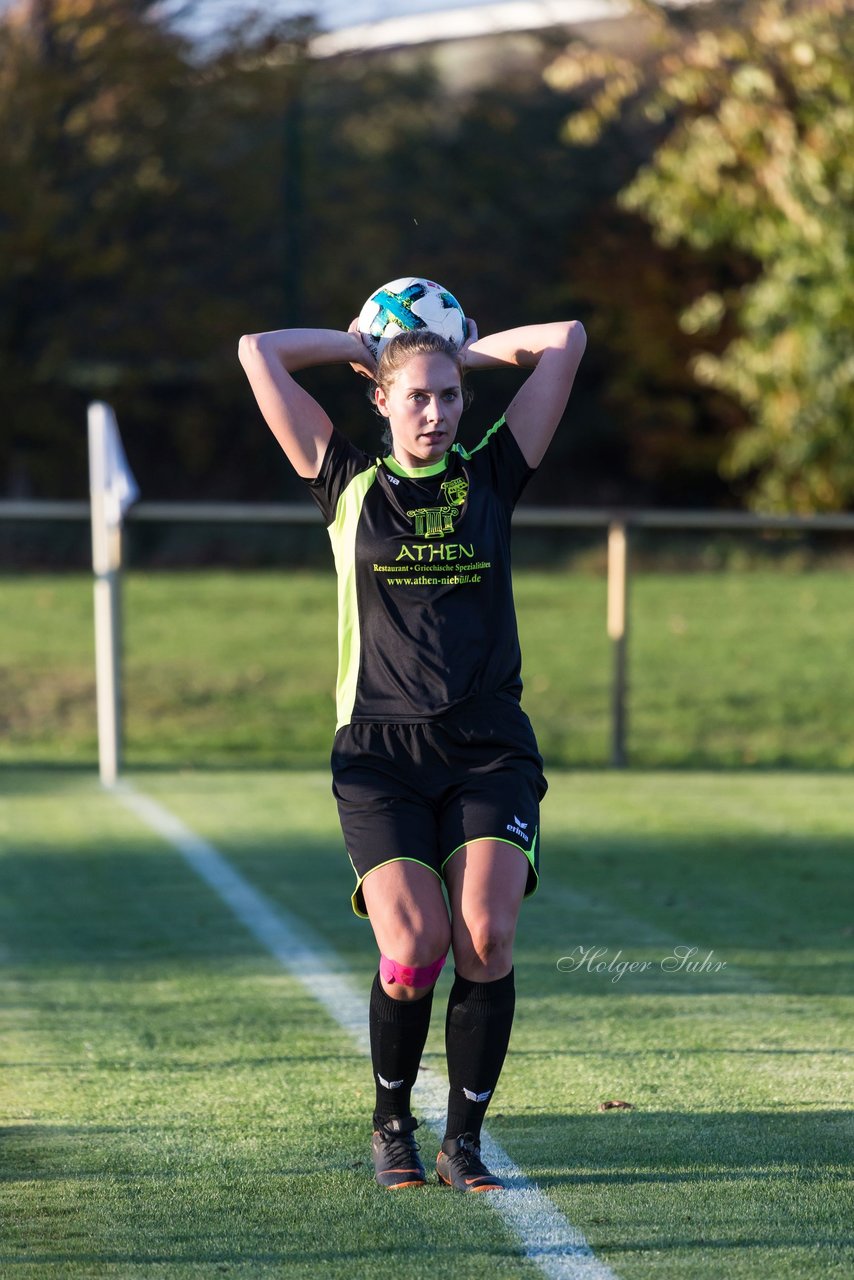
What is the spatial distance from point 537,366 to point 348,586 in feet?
2.75

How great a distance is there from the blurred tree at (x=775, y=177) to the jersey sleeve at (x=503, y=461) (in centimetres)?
1021

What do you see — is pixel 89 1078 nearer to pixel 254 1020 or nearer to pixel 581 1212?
pixel 254 1020

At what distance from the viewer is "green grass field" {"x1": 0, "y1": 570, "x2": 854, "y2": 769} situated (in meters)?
14.0

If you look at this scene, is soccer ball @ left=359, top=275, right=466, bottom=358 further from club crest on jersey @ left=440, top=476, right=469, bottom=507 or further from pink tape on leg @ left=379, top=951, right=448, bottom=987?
pink tape on leg @ left=379, top=951, right=448, bottom=987

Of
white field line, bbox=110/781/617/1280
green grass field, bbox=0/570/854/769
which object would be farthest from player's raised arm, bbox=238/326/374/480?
green grass field, bbox=0/570/854/769

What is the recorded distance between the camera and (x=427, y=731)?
13.3ft

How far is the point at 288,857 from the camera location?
8.82 meters

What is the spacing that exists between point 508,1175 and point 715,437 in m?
22.3

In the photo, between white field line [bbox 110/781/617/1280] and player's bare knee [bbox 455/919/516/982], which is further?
player's bare knee [bbox 455/919/516/982]

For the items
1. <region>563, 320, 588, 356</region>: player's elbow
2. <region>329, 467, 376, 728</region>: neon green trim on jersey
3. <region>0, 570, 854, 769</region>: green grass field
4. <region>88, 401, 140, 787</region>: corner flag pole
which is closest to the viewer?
<region>329, 467, 376, 728</region>: neon green trim on jersey

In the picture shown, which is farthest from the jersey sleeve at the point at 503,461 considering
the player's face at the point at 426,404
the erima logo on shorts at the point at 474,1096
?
the erima logo on shorts at the point at 474,1096

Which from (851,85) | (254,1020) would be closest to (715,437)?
(851,85)

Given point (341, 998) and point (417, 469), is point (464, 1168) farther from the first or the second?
point (341, 998)

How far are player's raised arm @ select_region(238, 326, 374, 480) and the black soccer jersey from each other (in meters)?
0.15
